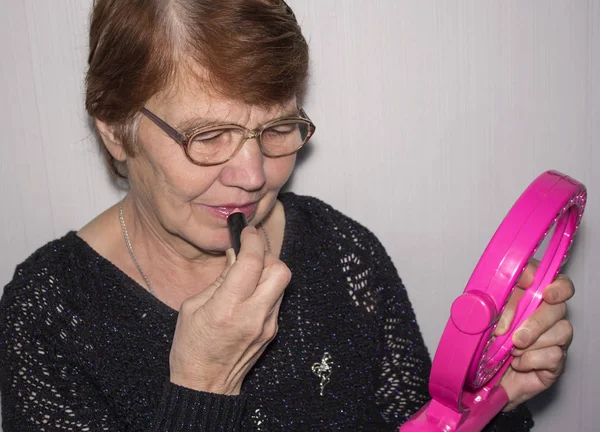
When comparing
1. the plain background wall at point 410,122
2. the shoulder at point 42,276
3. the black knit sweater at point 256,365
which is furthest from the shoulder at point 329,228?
the shoulder at point 42,276

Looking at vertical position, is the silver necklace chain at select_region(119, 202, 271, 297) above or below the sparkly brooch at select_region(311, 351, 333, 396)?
above

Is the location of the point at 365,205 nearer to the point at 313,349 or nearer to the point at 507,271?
the point at 313,349

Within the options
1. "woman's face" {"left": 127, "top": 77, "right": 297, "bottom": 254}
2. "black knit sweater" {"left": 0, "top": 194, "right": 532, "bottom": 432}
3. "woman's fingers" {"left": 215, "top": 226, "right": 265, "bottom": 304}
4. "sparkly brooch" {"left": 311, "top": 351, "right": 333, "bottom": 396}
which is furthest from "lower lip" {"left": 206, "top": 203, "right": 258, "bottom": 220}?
"sparkly brooch" {"left": 311, "top": 351, "right": 333, "bottom": 396}

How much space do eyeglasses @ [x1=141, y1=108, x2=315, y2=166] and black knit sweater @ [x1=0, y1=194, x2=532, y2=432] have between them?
0.31 meters

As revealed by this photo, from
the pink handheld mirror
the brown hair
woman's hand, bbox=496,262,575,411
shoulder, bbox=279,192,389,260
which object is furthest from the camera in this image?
shoulder, bbox=279,192,389,260

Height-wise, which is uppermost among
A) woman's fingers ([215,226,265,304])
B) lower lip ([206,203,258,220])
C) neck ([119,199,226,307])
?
lower lip ([206,203,258,220])

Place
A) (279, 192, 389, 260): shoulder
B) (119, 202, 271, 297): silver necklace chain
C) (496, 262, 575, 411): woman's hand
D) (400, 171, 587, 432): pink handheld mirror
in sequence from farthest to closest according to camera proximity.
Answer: (279, 192, 389, 260): shoulder
(119, 202, 271, 297): silver necklace chain
(496, 262, 575, 411): woman's hand
(400, 171, 587, 432): pink handheld mirror

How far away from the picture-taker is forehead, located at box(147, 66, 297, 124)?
1114 millimetres

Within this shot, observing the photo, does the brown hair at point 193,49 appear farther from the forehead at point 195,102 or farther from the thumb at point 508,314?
the thumb at point 508,314

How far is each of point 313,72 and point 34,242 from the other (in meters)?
0.74

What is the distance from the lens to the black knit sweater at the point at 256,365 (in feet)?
4.00

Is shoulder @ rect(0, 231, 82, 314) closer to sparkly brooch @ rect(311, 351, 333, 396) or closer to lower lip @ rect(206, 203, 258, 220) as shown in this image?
lower lip @ rect(206, 203, 258, 220)

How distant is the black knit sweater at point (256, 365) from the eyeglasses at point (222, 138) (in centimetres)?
31

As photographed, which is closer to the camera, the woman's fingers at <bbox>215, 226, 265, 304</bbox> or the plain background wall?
the woman's fingers at <bbox>215, 226, 265, 304</bbox>
